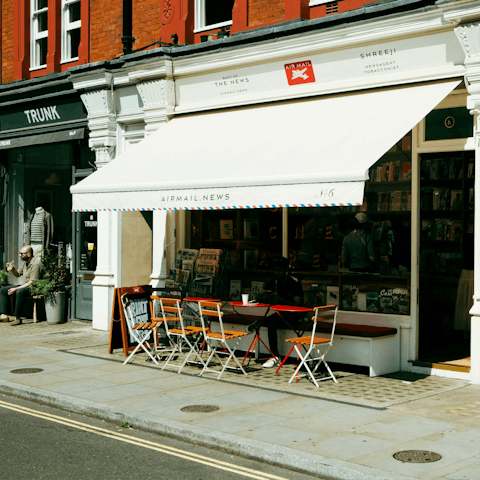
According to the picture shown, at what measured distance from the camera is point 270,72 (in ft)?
35.4

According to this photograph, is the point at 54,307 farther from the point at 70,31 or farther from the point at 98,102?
the point at 70,31

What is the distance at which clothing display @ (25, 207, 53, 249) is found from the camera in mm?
15445

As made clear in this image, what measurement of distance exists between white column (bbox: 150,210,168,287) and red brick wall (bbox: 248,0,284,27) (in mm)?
3571

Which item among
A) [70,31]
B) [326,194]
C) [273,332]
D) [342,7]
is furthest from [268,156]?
[70,31]

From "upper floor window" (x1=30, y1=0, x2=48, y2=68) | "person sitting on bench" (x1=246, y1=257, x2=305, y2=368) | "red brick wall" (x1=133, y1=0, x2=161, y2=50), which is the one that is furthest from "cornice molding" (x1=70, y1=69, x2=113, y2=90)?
"person sitting on bench" (x1=246, y1=257, x2=305, y2=368)

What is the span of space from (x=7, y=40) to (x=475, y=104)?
1202 centimetres

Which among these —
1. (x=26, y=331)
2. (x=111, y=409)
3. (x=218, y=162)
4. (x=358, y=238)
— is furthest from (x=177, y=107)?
(x=111, y=409)

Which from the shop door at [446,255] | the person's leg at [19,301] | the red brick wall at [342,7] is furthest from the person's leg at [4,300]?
the shop door at [446,255]

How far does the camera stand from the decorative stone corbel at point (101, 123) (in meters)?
13.4

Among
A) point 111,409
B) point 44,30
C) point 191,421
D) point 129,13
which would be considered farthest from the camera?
point 44,30

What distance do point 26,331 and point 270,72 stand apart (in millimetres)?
6795

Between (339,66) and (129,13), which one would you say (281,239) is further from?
(129,13)

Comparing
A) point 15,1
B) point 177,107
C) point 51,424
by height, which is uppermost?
point 15,1

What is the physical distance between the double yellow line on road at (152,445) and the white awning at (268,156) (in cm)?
314
